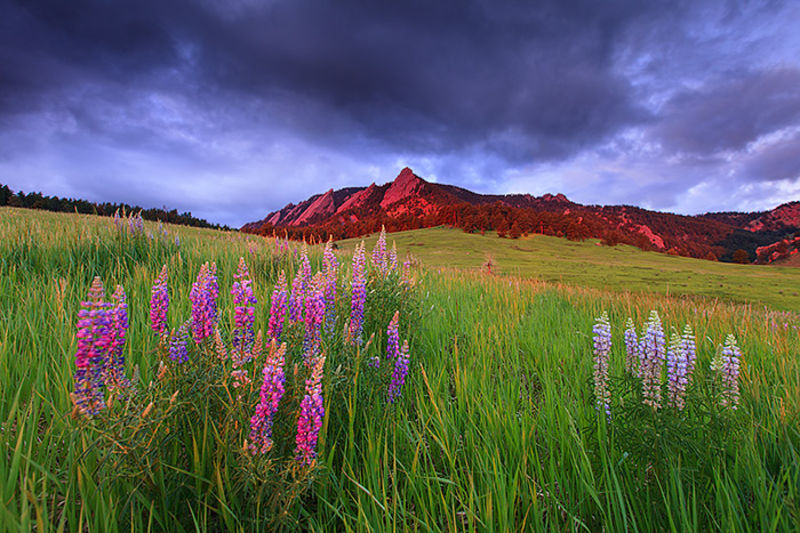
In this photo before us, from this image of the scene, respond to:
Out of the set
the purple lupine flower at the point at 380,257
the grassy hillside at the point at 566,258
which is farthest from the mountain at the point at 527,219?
the purple lupine flower at the point at 380,257

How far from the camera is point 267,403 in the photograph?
143cm

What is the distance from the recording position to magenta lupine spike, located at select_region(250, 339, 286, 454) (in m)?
1.40

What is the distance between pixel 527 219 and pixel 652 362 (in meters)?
66.5

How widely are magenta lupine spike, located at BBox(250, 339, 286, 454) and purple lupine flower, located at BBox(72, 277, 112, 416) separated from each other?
606 mm

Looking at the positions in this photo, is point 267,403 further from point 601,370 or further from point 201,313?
point 601,370

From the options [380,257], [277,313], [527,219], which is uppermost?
[527,219]

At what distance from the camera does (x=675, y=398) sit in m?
1.83

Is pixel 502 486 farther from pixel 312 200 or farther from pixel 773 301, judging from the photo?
pixel 312 200

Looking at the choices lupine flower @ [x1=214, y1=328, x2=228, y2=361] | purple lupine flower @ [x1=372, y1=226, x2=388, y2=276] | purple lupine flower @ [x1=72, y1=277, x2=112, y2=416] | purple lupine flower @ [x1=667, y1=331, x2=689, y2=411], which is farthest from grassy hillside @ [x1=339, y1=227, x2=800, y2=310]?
purple lupine flower @ [x1=72, y1=277, x2=112, y2=416]

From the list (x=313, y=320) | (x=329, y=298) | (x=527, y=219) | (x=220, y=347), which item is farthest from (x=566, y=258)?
(x=220, y=347)

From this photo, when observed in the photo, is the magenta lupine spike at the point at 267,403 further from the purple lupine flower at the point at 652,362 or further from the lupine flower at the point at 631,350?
the lupine flower at the point at 631,350

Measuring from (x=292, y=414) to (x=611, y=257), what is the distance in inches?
2146

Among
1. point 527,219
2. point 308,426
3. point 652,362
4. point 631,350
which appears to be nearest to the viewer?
point 308,426

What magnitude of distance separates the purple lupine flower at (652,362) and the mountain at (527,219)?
764 inches
